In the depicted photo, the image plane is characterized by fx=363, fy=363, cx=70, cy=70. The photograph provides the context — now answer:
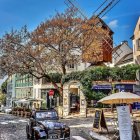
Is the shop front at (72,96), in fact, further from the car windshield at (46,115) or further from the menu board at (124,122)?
the menu board at (124,122)

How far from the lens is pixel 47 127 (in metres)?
18.8

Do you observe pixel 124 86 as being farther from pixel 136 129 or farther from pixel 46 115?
pixel 136 129

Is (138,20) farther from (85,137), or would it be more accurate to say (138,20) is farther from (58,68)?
(85,137)

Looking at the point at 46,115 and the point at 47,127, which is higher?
the point at 46,115

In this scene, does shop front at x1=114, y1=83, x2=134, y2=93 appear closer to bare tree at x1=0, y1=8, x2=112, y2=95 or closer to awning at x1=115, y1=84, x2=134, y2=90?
awning at x1=115, y1=84, x2=134, y2=90

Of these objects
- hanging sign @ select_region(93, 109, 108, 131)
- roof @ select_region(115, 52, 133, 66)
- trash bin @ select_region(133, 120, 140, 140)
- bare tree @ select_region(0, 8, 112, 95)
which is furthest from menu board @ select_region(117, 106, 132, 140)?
roof @ select_region(115, 52, 133, 66)

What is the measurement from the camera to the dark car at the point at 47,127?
1850 centimetres

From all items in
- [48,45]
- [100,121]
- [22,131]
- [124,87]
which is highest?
[48,45]

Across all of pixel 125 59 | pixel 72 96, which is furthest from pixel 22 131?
pixel 125 59

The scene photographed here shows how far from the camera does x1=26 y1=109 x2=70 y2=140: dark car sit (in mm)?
18500

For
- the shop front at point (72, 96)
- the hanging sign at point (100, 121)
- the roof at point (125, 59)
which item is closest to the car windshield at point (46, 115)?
the hanging sign at point (100, 121)

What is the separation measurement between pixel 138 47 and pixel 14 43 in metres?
19.3

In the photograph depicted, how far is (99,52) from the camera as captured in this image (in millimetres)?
54312

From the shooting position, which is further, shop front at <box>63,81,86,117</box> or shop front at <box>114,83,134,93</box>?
shop front at <box>63,81,86,117</box>
